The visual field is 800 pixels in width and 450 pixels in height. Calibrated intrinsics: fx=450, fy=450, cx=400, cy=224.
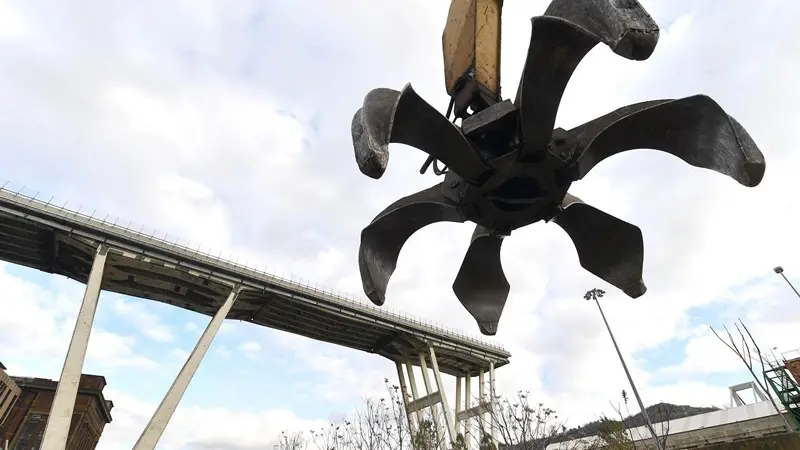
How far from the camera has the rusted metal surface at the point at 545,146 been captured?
2.15 meters

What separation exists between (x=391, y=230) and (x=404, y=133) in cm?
84

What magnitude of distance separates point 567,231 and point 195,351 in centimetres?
2318

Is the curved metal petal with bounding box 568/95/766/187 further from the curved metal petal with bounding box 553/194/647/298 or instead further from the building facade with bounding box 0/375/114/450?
the building facade with bounding box 0/375/114/450

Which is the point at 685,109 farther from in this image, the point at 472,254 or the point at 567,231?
the point at 472,254

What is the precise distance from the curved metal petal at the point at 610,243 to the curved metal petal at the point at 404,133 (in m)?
1.06

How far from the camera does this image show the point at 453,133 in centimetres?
255

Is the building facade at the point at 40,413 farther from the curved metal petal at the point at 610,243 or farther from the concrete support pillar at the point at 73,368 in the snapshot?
the curved metal petal at the point at 610,243

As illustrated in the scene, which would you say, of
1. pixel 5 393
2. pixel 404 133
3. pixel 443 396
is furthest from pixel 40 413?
pixel 404 133

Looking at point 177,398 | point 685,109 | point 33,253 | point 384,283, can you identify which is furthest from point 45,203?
point 685,109

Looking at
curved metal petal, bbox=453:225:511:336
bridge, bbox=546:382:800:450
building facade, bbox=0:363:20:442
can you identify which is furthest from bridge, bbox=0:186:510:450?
curved metal petal, bbox=453:225:511:336

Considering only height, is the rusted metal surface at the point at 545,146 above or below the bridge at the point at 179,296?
below

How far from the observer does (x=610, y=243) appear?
3404 millimetres

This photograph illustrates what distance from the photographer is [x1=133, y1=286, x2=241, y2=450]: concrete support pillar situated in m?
19.6

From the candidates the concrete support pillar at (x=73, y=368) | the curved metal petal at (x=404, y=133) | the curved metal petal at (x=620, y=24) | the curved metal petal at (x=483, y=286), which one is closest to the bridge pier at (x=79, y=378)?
the concrete support pillar at (x=73, y=368)
